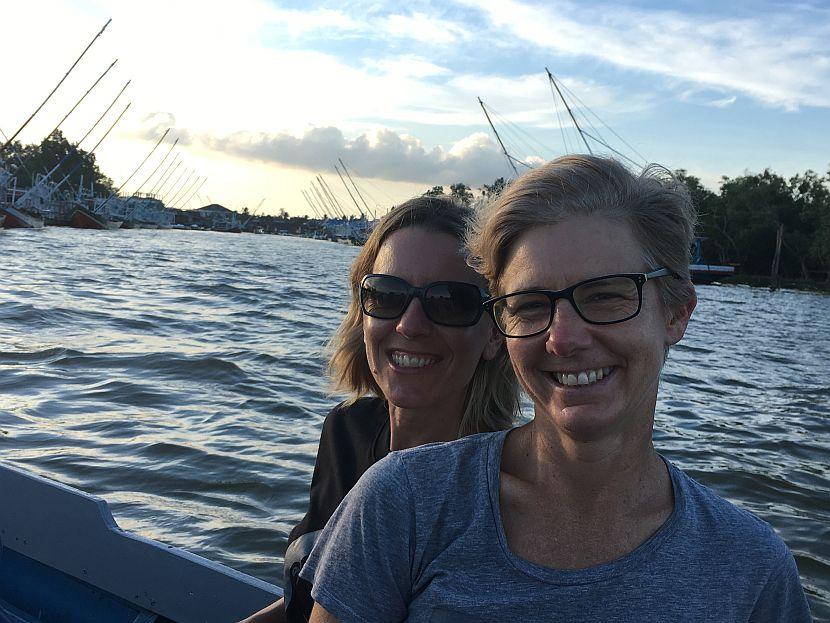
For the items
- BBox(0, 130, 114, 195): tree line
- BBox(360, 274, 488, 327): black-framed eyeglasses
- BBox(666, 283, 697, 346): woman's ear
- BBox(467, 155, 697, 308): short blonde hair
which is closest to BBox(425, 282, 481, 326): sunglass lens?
BBox(360, 274, 488, 327): black-framed eyeglasses

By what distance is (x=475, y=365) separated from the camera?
2.69m

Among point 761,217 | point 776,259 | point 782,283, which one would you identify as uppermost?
point 761,217

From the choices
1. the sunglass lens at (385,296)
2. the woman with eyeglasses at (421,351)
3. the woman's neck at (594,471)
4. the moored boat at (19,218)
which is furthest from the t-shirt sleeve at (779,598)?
the moored boat at (19,218)

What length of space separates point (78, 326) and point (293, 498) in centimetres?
932

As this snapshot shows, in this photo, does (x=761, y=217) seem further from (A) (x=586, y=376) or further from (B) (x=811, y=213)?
(A) (x=586, y=376)

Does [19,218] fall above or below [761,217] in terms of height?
below

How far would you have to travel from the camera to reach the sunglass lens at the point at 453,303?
258 cm

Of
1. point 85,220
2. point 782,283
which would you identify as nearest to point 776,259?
point 782,283

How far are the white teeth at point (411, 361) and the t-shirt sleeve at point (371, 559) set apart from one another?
95cm

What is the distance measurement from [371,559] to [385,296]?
1.18 meters

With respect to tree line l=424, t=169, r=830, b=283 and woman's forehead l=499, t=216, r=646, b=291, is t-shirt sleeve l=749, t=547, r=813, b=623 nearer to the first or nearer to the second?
woman's forehead l=499, t=216, r=646, b=291

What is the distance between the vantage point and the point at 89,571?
149 inches

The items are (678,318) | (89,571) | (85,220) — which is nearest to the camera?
(678,318)

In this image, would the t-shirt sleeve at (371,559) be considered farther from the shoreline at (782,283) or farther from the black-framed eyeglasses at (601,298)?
the shoreline at (782,283)
